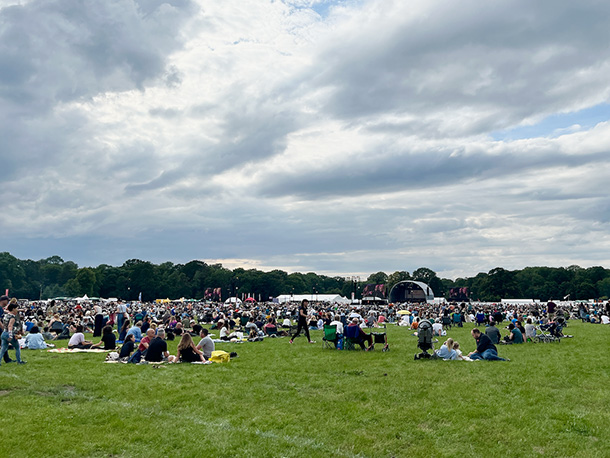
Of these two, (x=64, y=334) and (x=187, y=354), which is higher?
(x=187, y=354)

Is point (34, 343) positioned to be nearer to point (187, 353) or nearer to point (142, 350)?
point (142, 350)

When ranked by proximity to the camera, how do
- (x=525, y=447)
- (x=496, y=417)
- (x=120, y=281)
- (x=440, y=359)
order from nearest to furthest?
(x=525, y=447) < (x=496, y=417) < (x=440, y=359) < (x=120, y=281)

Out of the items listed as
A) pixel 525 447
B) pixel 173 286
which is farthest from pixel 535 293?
A: pixel 525 447

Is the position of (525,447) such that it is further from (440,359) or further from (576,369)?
(440,359)

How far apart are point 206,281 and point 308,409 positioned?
148 meters

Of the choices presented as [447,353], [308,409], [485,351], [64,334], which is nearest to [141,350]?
[308,409]

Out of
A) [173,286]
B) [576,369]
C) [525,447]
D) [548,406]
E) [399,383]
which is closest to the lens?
[525,447]

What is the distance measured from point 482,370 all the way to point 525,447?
6680mm

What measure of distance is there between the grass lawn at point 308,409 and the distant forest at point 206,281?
100474 millimetres

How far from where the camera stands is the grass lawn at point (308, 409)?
23.0 ft

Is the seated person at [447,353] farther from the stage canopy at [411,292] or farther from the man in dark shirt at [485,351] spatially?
the stage canopy at [411,292]

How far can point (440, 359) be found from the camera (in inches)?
617

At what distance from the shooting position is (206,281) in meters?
153

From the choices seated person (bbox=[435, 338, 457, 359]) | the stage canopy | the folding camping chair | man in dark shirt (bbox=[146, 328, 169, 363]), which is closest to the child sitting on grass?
seated person (bbox=[435, 338, 457, 359])
